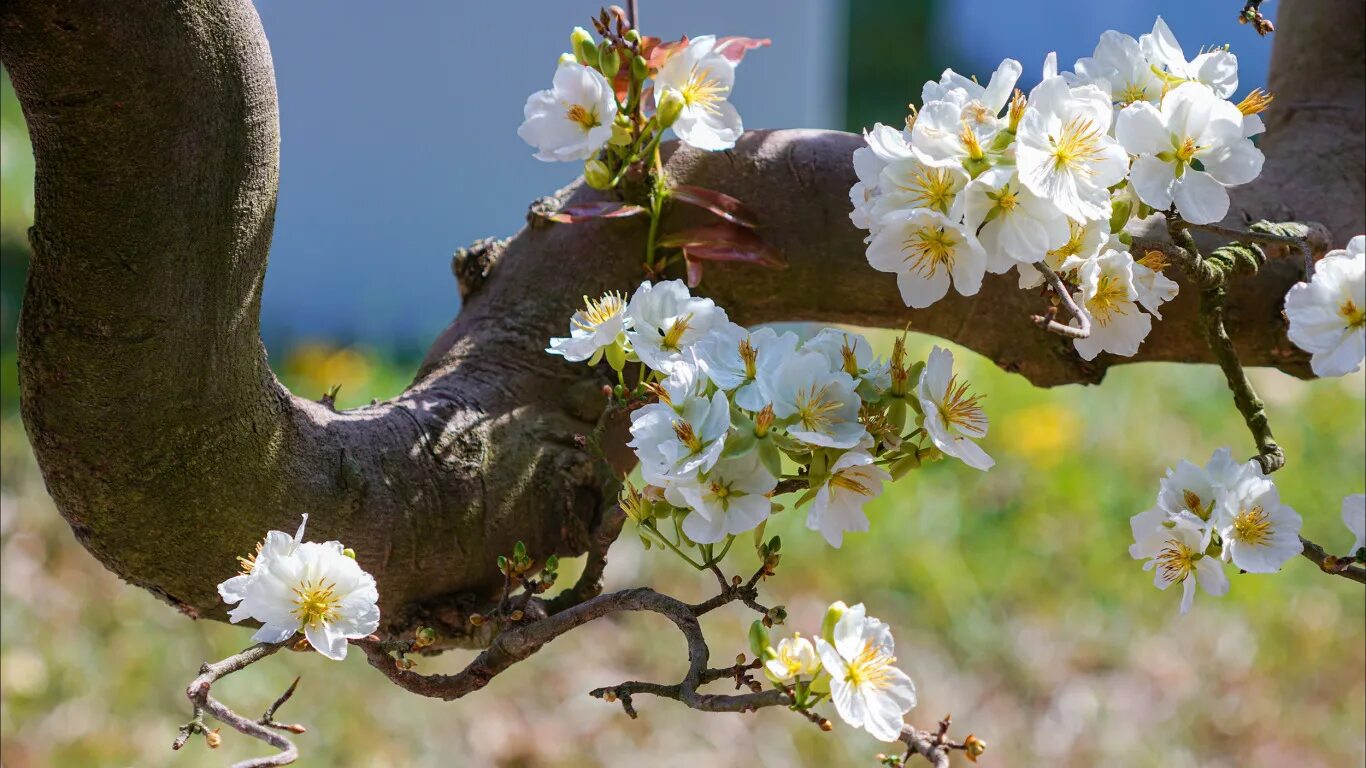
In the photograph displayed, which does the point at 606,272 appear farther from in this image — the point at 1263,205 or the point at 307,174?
the point at 307,174

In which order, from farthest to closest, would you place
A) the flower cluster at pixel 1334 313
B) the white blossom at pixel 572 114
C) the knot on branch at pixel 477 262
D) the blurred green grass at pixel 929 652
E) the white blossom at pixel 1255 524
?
the blurred green grass at pixel 929 652
the knot on branch at pixel 477 262
the white blossom at pixel 572 114
the white blossom at pixel 1255 524
the flower cluster at pixel 1334 313

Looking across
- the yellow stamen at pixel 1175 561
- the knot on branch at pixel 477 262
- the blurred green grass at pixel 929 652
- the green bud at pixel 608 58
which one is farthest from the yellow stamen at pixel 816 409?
the blurred green grass at pixel 929 652

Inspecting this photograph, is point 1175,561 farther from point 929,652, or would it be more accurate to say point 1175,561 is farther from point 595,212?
point 929,652

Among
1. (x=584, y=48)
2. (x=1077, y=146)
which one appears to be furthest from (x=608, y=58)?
(x=1077, y=146)

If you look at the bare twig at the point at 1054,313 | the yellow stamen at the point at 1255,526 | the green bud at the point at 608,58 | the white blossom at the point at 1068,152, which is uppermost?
the white blossom at the point at 1068,152

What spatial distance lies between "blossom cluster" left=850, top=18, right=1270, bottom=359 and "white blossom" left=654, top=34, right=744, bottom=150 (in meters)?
0.16

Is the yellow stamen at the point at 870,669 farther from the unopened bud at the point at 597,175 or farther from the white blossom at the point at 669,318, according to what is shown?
the unopened bud at the point at 597,175

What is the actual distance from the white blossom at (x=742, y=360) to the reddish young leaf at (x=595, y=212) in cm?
24

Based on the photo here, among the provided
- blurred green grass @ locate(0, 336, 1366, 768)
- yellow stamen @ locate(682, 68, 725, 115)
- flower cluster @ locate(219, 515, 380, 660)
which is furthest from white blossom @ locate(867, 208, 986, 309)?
blurred green grass @ locate(0, 336, 1366, 768)

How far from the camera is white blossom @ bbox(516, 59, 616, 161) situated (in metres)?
0.78

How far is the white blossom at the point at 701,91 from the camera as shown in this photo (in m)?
0.79

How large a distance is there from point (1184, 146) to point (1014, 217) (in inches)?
4.5

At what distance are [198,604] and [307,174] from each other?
2871 millimetres

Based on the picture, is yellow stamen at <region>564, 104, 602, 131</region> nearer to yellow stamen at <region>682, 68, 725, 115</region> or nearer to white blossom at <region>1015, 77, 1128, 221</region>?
yellow stamen at <region>682, 68, 725, 115</region>
